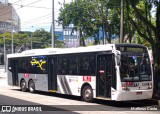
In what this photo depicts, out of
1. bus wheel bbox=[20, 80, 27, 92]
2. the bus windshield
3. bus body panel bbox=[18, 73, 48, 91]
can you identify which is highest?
the bus windshield

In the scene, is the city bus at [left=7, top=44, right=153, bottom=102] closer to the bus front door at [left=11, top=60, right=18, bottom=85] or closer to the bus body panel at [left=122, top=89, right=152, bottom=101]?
the bus body panel at [left=122, top=89, right=152, bottom=101]

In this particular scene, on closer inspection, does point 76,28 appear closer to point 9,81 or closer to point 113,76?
point 9,81

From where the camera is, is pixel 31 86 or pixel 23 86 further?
pixel 23 86

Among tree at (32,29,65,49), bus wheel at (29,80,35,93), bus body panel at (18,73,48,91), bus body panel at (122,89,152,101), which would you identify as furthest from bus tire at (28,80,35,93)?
tree at (32,29,65,49)

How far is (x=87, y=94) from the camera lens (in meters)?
16.7

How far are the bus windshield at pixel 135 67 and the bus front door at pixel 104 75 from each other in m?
0.66

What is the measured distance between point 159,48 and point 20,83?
1016 cm

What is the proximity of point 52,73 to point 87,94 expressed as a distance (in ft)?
11.9

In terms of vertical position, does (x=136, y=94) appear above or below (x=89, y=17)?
below

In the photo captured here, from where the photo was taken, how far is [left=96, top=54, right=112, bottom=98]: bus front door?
1524cm

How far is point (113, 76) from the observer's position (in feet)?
49.0

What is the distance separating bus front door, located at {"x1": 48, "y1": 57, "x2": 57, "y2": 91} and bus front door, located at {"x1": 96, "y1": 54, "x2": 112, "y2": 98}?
4.05m

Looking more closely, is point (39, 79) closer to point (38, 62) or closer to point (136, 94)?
point (38, 62)

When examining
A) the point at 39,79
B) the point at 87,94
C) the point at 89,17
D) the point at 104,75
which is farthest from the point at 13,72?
the point at 89,17
